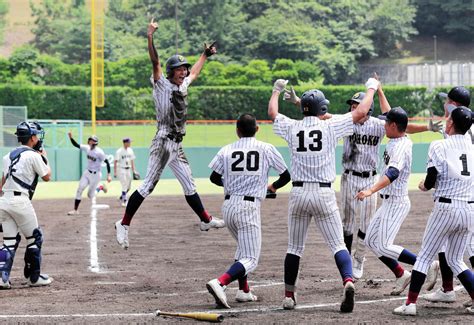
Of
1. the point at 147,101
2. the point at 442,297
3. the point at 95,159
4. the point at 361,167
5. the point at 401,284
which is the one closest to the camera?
the point at 442,297

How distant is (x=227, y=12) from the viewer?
8894cm

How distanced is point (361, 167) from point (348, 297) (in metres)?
2.79

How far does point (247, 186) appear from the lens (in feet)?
34.3

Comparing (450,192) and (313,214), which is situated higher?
(450,192)

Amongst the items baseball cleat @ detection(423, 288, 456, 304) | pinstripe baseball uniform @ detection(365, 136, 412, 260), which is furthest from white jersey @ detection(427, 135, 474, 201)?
baseball cleat @ detection(423, 288, 456, 304)

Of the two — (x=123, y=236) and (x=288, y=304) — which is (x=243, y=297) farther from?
(x=123, y=236)

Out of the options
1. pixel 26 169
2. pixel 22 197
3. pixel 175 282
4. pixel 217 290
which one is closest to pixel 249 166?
pixel 217 290

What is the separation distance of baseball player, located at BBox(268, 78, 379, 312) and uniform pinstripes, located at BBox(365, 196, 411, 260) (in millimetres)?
925

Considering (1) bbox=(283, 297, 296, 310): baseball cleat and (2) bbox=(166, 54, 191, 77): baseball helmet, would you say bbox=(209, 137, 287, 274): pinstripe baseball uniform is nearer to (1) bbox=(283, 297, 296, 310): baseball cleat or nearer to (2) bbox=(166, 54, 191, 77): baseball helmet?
(1) bbox=(283, 297, 296, 310): baseball cleat

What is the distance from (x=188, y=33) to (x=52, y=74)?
1533 cm

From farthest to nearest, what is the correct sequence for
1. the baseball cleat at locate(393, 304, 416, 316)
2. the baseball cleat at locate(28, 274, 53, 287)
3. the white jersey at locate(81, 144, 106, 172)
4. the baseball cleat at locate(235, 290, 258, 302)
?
the white jersey at locate(81, 144, 106, 172)
the baseball cleat at locate(28, 274, 53, 287)
the baseball cleat at locate(235, 290, 258, 302)
the baseball cleat at locate(393, 304, 416, 316)

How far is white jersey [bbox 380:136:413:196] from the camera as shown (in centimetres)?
1038

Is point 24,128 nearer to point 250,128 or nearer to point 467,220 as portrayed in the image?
point 250,128

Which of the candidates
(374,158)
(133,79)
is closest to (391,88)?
(133,79)
